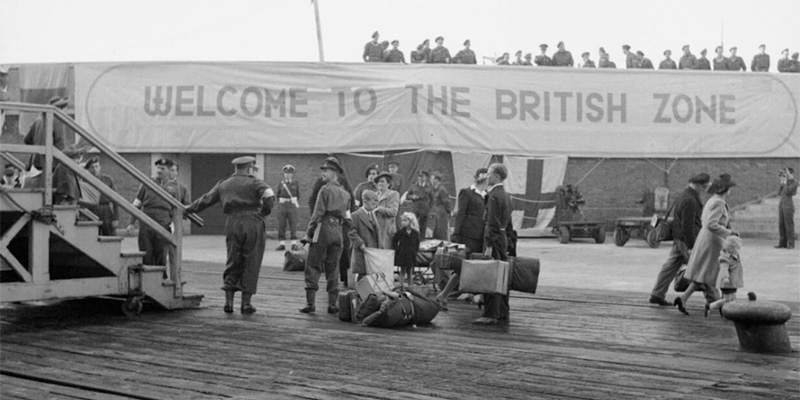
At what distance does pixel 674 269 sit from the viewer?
13195 millimetres

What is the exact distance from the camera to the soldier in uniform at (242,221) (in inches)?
476

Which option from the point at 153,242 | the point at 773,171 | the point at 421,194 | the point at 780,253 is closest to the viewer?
the point at 153,242

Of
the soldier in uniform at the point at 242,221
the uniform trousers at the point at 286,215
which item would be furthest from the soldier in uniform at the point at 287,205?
the soldier in uniform at the point at 242,221

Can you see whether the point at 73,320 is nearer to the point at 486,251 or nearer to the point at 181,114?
the point at 486,251

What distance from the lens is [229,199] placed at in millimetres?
12148

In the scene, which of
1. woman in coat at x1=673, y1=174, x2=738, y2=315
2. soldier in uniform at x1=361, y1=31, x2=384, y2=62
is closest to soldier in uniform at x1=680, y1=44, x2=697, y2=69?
soldier in uniform at x1=361, y1=31, x2=384, y2=62

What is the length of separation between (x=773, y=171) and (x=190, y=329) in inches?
820

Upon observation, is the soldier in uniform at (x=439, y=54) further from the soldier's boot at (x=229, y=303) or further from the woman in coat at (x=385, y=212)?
the soldier's boot at (x=229, y=303)

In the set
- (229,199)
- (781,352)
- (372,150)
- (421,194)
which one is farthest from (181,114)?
(781,352)

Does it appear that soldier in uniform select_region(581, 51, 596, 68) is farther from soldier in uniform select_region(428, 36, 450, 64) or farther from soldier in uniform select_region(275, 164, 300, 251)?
soldier in uniform select_region(275, 164, 300, 251)

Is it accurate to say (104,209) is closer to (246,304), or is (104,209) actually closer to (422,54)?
(246,304)

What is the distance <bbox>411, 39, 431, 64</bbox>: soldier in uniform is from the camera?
93.0 feet

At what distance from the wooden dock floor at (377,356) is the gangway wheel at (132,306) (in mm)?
147

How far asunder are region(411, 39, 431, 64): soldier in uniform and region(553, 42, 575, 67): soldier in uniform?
3.46 metres
